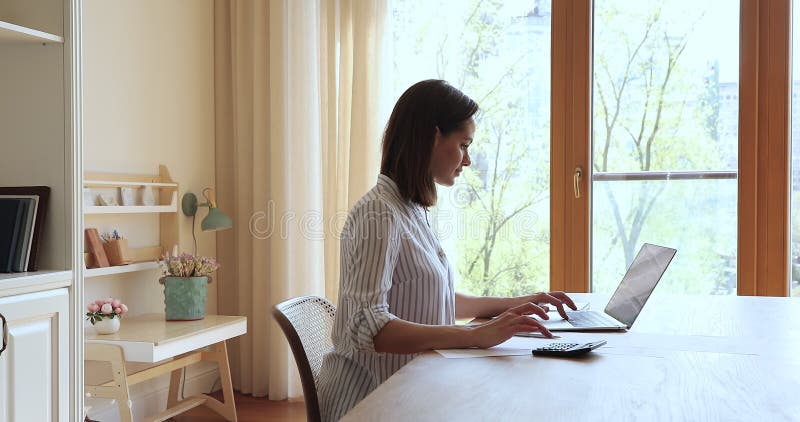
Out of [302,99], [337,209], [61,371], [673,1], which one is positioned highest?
[673,1]

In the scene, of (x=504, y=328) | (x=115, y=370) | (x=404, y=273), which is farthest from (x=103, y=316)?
(x=504, y=328)

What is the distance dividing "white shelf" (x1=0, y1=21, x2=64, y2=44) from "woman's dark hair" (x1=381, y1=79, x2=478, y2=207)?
1089 mm

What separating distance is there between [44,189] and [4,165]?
0.17 metres

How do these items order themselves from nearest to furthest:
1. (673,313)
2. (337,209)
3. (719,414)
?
(719,414), (673,313), (337,209)

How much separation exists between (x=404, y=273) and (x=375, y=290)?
0.16 meters

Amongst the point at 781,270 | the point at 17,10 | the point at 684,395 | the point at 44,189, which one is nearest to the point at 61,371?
the point at 44,189

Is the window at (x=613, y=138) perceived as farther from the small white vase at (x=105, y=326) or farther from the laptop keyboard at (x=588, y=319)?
the laptop keyboard at (x=588, y=319)

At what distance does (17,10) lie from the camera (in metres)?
2.32

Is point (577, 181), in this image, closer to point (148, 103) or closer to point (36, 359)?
point (148, 103)

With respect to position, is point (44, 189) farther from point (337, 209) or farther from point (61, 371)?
point (337, 209)

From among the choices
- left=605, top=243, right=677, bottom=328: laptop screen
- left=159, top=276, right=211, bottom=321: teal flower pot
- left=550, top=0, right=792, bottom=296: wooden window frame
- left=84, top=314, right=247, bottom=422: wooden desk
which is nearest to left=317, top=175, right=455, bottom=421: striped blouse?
left=605, top=243, right=677, bottom=328: laptop screen

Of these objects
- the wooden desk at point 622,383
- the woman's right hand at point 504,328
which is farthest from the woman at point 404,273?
the wooden desk at point 622,383

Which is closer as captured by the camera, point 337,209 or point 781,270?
point 781,270

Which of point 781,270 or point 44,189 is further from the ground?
point 44,189
